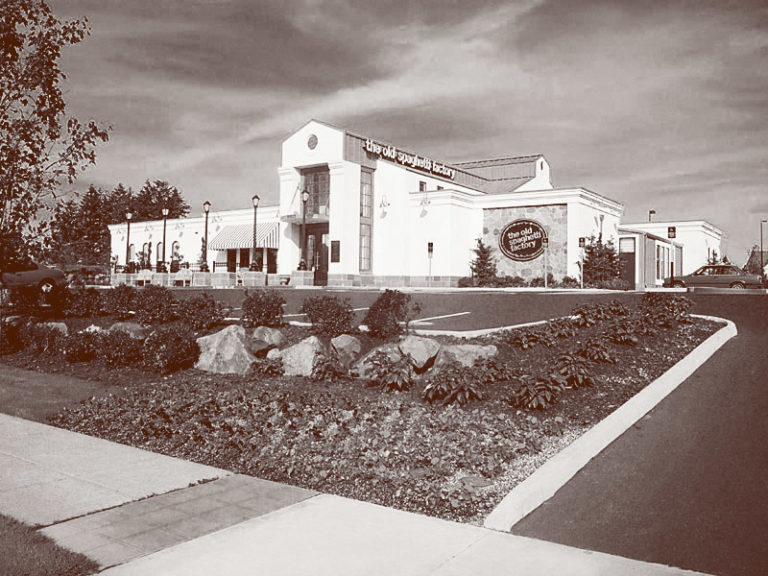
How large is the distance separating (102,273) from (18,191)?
121ft

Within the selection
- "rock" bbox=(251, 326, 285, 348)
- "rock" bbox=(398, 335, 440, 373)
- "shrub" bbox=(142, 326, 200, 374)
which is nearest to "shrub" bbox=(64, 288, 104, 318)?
"shrub" bbox=(142, 326, 200, 374)

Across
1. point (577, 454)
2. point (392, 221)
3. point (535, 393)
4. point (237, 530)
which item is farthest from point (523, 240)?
point (237, 530)

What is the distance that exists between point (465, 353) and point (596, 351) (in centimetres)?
199

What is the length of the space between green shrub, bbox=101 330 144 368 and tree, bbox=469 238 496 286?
25500 millimetres

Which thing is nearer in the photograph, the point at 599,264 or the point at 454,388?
the point at 454,388

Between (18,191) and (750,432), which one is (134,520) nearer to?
(750,432)

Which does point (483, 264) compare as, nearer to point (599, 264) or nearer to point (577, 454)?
point (599, 264)

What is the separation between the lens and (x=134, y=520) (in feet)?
15.3

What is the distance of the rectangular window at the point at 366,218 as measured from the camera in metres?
38.7

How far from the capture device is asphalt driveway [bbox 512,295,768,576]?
4251mm

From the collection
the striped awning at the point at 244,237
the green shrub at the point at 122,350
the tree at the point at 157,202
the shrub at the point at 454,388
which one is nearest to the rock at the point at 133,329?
the green shrub at the point at 122,350

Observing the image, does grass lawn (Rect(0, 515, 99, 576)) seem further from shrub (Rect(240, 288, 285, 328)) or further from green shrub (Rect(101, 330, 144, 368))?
shrub (Rect(240, 288, 285, 328))

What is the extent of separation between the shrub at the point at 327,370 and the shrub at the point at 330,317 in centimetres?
180

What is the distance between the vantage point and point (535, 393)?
742 cm
